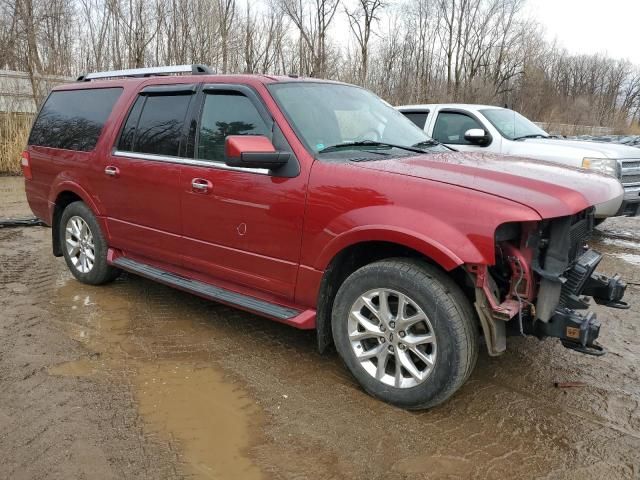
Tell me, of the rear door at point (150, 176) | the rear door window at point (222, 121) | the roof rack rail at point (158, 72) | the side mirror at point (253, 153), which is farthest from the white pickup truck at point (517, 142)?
the side mirror at point (253, 153)

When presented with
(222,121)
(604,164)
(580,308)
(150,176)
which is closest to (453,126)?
(604,164)

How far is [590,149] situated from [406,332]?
5.60 m

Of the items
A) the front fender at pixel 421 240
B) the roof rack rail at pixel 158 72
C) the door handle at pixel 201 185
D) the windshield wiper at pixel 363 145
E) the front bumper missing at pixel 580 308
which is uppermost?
the roof rack rail at pixel 158 72

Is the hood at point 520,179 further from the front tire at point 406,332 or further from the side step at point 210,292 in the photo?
the side step at point 210,292

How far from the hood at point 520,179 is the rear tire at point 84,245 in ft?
9.56

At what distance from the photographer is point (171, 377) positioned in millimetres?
3400

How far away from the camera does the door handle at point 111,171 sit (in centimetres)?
448

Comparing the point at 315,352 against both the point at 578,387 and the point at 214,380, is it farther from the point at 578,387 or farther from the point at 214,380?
the point at 578,387

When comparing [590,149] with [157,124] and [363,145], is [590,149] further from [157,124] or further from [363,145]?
[157,124]

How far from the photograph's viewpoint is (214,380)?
3387 mm

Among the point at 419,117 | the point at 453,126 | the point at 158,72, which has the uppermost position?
the point at 158,72

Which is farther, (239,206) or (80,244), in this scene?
(80,244)

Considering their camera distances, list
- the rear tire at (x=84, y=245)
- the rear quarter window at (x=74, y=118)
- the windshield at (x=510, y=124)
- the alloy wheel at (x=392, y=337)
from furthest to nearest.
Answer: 1. the windshield at (x=510, y=124)
2. the rear tire at (x=84, y=245)
3. the rear quarter window at (x=74, y=118)
4. the alloy wheel at (x=392, y=337)

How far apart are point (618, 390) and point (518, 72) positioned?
4061 cm
